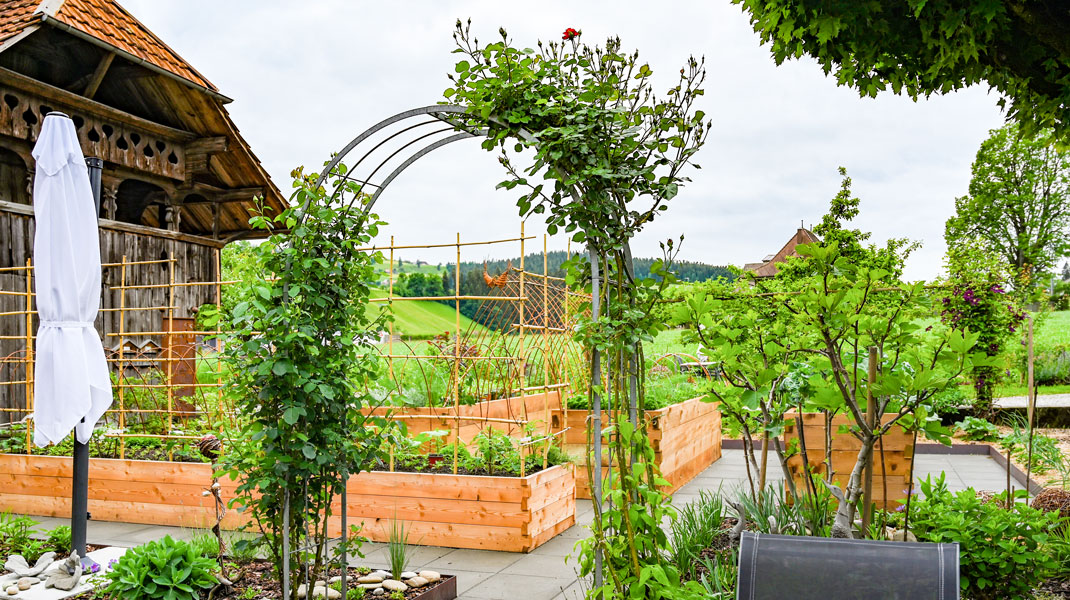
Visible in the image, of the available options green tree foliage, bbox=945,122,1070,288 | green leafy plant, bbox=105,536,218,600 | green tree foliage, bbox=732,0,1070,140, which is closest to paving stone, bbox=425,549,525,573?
green leafy plant, bbox=105,536,218,600

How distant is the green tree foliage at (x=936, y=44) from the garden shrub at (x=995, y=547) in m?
1.84

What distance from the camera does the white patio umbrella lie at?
4301 millimetres

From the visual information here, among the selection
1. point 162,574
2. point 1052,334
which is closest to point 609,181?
point 162,574

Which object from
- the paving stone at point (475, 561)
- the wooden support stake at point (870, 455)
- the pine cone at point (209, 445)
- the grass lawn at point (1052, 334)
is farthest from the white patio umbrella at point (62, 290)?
the grass lawn at point (1052, 334)

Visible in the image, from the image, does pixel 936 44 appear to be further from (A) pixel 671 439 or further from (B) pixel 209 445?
(B) pixel 209 445

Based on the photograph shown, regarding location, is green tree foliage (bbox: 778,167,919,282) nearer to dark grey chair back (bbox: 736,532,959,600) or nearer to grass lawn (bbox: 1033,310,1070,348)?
grass lawn (bbox: 1033,310,1070,348)

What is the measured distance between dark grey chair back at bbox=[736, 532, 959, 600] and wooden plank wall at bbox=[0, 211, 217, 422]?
763cm

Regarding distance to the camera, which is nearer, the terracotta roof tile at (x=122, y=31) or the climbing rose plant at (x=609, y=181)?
the climbing rose plant at (x=609, y=181)

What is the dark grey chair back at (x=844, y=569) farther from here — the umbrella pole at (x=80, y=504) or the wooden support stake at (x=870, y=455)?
the umbrella pole at (x=80, y=504)

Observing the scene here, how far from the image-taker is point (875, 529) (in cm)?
371

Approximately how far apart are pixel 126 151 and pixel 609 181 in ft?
27.2

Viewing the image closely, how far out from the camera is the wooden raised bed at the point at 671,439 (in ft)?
20.9

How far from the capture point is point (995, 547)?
3.35 meters

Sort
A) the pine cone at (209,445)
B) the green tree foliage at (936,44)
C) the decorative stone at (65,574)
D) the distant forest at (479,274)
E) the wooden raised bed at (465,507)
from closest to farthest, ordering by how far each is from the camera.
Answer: the green tree foliage at (936,44)
the decorative stone at (65,574)
the wooden raised bed at (465,507)
the pine cone at (209,445)
the distant forest at (479,274)
